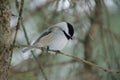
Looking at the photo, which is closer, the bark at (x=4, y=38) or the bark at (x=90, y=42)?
the bark at (x=4, y=38)

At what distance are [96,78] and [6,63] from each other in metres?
1.20

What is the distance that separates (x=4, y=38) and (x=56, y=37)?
70cm

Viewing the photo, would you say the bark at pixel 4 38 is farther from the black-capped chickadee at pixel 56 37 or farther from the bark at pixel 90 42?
the bark at pixel 90 42

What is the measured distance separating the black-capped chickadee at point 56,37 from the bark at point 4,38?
56 cm

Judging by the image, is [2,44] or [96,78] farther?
[96,78]

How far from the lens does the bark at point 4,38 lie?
1662mm

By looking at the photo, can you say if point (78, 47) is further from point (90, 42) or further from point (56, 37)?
point (56, 37)

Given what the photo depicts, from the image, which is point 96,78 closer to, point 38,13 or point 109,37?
point 109,37

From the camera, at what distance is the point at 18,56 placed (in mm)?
2279

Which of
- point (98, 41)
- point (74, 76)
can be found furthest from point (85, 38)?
point (74, 76)

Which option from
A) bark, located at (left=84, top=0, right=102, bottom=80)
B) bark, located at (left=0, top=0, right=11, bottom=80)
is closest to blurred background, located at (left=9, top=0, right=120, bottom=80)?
bark, located at (left=84, top=0, right=102, bottom=80)

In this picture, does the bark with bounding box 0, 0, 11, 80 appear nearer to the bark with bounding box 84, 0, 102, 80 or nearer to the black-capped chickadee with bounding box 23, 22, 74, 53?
the black-capped chickadee with bounding box 23, 22, 74, 53

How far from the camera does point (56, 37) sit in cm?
233

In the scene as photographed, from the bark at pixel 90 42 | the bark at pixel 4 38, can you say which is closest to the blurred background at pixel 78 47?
the bark at pixel 90 42
